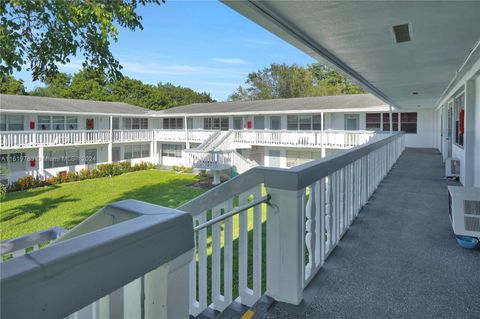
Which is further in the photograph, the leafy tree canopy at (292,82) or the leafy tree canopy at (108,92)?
the leafy tree canopy at (292,82)

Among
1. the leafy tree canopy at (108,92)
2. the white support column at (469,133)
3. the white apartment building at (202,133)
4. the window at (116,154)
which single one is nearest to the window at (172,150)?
the white apartment building at (202,133)

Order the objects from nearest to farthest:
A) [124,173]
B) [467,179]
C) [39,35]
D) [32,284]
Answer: [32,284]
[39,35]
[467,179]
[124,173]

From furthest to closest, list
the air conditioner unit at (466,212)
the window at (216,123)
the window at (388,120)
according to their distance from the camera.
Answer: the window at (216,123) → the window at (388,120) → the air conditioner unit at (466,212)

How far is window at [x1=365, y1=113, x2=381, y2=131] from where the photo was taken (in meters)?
19.4

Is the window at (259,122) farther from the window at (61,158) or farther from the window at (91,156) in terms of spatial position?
the window at (61,158)

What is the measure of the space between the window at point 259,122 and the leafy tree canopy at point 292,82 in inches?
785

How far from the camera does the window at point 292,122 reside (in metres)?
22.2

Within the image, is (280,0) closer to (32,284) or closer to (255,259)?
(255,259)

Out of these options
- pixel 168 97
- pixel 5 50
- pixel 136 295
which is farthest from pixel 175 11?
pixel 168 97

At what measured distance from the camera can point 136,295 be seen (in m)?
1.03

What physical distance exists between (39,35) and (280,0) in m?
4.11

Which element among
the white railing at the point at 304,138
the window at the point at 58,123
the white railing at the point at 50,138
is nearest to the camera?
the white railing at the point at 50,138

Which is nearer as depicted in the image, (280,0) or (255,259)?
(255,259)

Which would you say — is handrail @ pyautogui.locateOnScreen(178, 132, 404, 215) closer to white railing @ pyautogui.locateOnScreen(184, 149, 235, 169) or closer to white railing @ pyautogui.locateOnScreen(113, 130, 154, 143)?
white railing @ pyautogui.locateOnScreen(184, 149, 235, 169)
